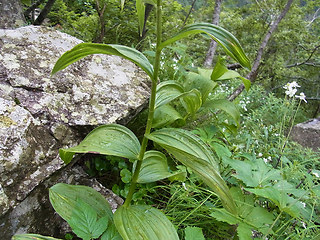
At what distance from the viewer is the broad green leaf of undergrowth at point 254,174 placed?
116cm

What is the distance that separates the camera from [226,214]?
3.39 feet

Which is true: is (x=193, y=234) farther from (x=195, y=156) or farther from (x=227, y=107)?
(x=227, y=107)

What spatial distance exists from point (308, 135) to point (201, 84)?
293 cm

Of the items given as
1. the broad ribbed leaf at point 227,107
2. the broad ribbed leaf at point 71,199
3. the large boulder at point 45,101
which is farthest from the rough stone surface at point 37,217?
the broad ribbed leaf at point 227,107

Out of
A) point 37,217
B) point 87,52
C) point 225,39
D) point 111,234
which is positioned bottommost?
point 37,217

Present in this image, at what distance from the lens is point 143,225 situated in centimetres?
93

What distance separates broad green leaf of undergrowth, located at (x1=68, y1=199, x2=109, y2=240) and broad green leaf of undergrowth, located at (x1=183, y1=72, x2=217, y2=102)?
1.13 meters

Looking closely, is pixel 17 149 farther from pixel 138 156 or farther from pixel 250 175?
pixel 250 175

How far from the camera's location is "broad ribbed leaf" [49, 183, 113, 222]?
3.11 feet

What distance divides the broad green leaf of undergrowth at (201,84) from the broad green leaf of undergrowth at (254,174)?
2.21ft

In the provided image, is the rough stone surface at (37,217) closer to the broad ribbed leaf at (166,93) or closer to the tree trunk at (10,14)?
the broad ribbed leaf at (166,93)

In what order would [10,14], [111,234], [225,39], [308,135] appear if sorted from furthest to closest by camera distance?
[308,135] → [10,14] → [111,234] → [225,39]

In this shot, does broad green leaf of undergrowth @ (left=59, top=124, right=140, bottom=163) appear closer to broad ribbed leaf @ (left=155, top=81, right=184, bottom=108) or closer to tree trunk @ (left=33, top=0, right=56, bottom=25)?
broad ribbed leaf @ (left=155, top=81, right=184, bottom=108)

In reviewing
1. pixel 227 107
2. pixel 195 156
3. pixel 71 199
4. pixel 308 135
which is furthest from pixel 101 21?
pixel 308 135
